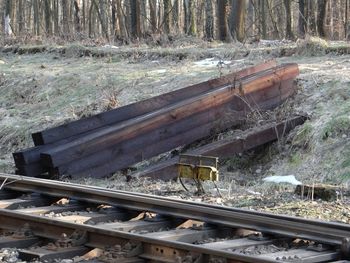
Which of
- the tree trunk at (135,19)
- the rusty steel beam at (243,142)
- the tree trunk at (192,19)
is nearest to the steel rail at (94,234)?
the rusty steel beam at (243,142)

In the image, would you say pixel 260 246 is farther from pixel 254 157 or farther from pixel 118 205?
pixel 254 157

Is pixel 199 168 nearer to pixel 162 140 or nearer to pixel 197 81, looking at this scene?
pixel 162 140

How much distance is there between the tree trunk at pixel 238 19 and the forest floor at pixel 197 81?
1.73 meters

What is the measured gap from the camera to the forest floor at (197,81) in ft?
33.9

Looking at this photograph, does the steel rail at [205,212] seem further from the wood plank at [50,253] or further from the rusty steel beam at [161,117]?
the rusty steel beam at [161,117]

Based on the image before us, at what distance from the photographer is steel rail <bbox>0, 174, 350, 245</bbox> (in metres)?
6.55

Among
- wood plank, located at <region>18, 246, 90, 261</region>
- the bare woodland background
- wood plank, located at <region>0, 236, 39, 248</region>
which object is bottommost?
wood plank, located at <region>0, 236, 39, 248</region>

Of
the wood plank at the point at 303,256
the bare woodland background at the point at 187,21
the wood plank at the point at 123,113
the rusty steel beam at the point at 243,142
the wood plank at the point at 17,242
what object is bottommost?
the rusty steel beam at the point at 243,142

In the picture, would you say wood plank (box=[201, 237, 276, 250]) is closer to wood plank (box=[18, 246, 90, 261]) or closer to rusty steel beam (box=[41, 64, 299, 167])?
wood plank (box=[18, 246, 90, 261])

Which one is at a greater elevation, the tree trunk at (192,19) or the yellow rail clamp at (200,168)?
the tree trunk at (192,19)

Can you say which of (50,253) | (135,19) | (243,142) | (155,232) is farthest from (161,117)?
(135,19)

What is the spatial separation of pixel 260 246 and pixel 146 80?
10.6 m

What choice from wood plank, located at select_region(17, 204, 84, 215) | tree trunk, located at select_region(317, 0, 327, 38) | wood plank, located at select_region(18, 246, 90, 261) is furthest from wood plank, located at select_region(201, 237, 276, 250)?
tree trunk, located at select_region(317, 0, 327, 38)

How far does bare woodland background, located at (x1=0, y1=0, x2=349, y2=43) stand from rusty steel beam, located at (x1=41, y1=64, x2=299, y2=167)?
236 inches
